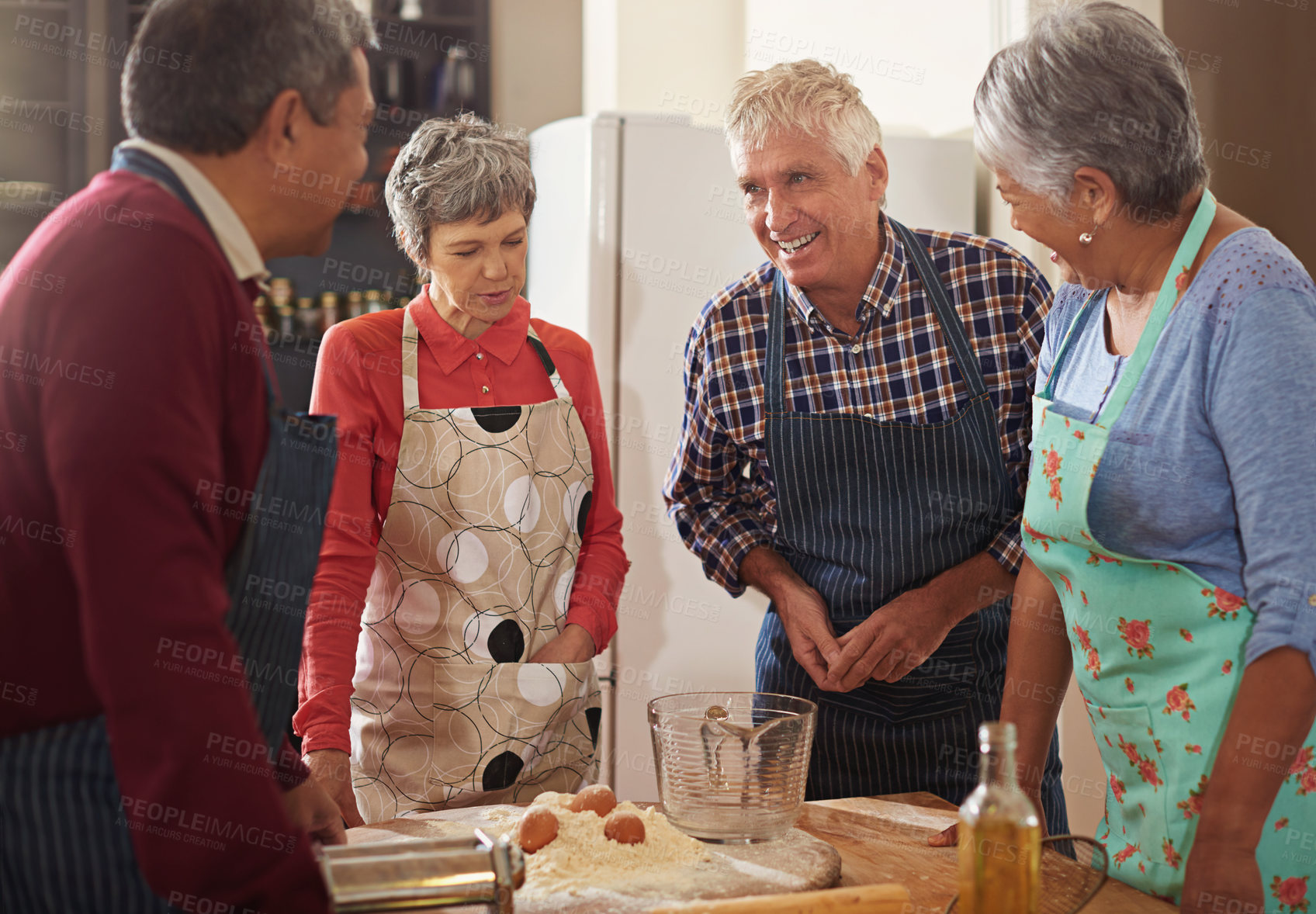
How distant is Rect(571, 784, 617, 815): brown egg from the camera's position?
3.57 feet

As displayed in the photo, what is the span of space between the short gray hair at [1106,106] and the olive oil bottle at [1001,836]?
56 centimetres

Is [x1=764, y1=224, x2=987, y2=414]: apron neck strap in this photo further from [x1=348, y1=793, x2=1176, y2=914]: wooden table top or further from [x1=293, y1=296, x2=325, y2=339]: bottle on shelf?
[x1=293, y1=296, x2=325, y2=339]: bottle on shelf

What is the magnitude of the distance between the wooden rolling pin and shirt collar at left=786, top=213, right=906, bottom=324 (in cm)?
90

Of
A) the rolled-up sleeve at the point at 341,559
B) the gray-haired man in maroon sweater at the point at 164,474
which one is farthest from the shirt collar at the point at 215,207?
the rolled-up sleeve at the point at 341,559

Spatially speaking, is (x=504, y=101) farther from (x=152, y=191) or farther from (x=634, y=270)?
(x=152, y=191)

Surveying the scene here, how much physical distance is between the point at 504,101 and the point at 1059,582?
9.89 feet

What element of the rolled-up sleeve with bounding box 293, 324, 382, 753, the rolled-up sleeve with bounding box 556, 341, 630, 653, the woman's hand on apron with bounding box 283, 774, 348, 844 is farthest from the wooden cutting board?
the rolled-up sleeve with bounding box 556, 341, 630, 653

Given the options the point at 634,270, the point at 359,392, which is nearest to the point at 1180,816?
the point at 359,392

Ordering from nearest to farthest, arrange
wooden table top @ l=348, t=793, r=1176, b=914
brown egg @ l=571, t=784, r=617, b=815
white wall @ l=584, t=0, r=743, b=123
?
wooden table top @ l=348, t=793, r=1176, b=914 → brown egg @ l=571, t=784, r=617, b=815 → white wall @ l=584, t=0, r=743, b=123

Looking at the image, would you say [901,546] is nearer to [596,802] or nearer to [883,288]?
[883,288]

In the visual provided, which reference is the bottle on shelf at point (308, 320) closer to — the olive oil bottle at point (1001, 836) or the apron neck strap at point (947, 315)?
the apron neck strap at point (947, 315)

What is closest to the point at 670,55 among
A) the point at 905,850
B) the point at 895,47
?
the point at 895,47

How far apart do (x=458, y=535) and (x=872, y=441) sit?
1.94 feet

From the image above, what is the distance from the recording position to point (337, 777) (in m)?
1.29
